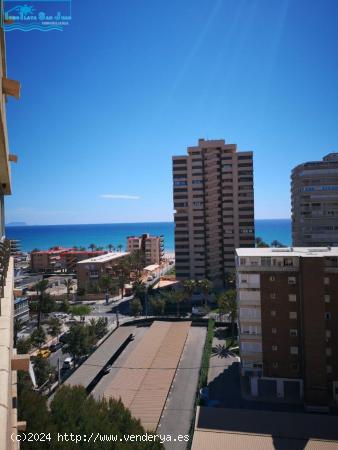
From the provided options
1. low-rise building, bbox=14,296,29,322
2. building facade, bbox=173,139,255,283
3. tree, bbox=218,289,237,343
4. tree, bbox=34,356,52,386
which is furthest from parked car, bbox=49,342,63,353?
building facade, bbox=173,139,255,283

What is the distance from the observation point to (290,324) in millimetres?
25422

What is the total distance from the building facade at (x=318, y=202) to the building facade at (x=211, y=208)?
899 cm

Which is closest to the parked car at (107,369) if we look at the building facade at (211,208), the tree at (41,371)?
Answer: the tree at (41,371)

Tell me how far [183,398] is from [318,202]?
→ 38.0 metres

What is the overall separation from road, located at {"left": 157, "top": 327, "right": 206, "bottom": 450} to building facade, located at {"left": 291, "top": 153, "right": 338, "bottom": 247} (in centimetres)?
2737

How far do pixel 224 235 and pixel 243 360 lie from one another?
115 feet

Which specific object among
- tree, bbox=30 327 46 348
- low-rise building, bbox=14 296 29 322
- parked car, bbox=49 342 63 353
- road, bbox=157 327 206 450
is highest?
low-rise building, bbox=14 296 29 322

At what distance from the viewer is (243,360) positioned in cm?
2667

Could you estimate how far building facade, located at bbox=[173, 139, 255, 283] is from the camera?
2361 inches

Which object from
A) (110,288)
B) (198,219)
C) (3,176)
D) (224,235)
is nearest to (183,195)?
(198,219)

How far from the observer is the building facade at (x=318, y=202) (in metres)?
51.7

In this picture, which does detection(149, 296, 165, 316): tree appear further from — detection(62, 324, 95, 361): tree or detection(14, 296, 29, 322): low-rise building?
detection(62, 324, 95, 361): tree

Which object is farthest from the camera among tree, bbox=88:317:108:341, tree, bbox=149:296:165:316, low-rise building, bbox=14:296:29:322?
tree, bbox=149:296:165:316

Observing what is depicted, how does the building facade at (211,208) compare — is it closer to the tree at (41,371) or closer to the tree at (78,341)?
the tree at (78,341)
